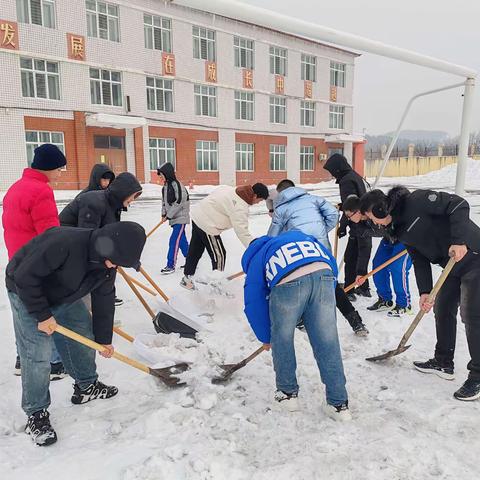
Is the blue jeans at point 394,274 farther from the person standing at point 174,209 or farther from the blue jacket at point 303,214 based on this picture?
the person standing at point 174,209

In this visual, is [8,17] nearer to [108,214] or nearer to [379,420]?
[108,214]

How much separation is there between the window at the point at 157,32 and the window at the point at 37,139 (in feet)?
20.9

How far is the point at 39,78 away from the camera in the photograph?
58.6ft

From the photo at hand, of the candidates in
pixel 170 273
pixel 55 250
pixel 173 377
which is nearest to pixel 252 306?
pixel 173 377

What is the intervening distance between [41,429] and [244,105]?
24.0m

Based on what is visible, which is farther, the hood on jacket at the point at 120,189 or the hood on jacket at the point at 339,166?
the hood on jacket at the point at 339,166

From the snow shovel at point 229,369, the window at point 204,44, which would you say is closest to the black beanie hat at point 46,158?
the snow shovel at point 229,369

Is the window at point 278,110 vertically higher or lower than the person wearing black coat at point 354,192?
higher

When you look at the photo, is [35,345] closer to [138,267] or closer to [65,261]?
[65,261]

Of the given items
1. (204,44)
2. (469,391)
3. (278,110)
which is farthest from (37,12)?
(469,391)

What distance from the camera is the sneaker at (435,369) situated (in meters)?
3.04

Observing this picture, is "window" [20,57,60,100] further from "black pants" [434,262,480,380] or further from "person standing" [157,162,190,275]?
"black pants" [434,262,480,380]

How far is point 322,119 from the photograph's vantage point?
28438mm

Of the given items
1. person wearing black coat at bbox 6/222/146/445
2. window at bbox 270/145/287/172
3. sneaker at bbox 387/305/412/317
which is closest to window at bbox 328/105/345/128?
window at bbox 270/145/287/172
